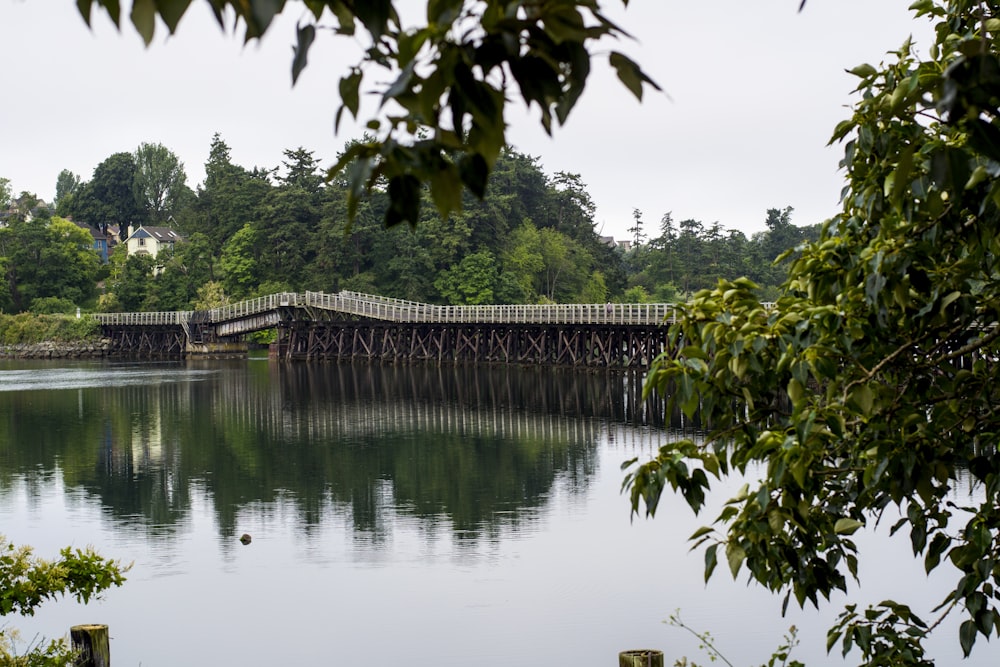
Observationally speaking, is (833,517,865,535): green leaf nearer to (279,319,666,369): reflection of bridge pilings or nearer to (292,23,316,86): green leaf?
(292,23,316,86): green leaf

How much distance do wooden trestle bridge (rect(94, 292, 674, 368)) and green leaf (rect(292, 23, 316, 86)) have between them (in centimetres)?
4290

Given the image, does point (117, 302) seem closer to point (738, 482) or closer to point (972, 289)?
point (738, 482)

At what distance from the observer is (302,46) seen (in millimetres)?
1934

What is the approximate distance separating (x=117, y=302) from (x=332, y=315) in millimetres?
23557

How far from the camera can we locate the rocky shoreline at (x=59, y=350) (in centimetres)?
7525

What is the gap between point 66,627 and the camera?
12828 millimetres

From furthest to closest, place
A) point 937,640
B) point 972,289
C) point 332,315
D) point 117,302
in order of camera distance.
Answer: point 117,302, point 332,315, point 937,640, point 972,289

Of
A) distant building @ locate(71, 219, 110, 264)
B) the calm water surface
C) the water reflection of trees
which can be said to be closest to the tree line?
distant building @ locate(71, 219, 110, 264)

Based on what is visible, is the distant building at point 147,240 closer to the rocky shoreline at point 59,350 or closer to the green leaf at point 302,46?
the rocky shoreline at point 59,350

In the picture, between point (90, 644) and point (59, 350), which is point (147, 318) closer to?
point (59, 350)

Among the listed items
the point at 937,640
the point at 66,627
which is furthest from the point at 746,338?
the point at 66,627

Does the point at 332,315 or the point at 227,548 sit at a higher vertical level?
the point at 332,315

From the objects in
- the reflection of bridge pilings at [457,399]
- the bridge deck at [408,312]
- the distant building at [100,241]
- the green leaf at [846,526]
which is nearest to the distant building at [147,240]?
the distant building at [100,241]

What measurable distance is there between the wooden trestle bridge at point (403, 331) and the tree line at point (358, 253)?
198 inches
